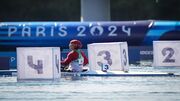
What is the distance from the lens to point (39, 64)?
10.4 metres

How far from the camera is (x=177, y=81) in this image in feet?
32.4

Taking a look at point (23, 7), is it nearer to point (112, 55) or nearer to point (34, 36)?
point (34, 36)

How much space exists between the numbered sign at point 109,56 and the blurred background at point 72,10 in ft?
63.0

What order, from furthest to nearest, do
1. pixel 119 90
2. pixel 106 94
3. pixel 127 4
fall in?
1. pixel 127 4
2. pixel 119 90
3. pixel 106 94

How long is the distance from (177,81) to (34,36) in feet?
31.3

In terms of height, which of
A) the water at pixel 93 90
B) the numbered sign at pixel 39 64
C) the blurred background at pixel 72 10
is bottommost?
the water at pixel 93 90

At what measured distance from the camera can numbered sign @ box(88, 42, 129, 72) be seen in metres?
12.5

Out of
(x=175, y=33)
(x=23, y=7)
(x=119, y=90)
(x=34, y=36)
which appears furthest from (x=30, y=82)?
(x=23, y=7)

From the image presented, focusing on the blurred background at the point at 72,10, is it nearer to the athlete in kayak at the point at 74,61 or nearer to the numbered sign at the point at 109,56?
the numbered sign at the point at 109,56

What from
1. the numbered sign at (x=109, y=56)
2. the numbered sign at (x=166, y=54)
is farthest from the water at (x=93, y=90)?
the numbered sign at (x=166, y=54)

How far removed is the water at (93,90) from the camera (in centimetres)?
729

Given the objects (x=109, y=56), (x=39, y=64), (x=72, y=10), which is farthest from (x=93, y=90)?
(x=72, y=10)

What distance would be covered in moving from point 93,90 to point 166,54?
6438 mm

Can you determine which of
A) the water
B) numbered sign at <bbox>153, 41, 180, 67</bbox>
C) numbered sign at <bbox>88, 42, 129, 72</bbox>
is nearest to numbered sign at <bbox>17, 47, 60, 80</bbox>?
the water
